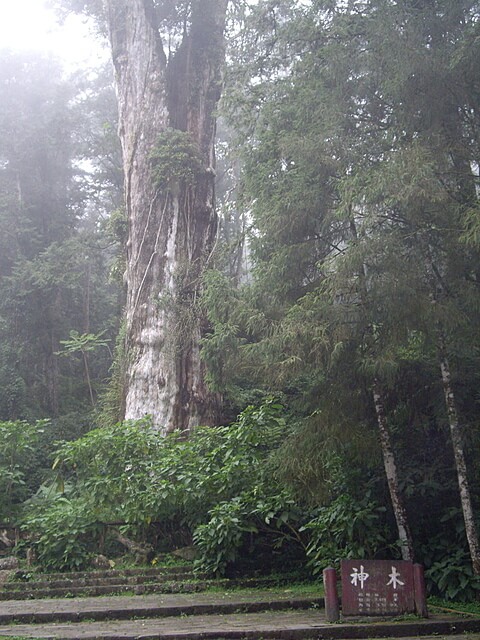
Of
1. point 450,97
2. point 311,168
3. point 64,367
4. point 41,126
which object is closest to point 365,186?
point 311,168

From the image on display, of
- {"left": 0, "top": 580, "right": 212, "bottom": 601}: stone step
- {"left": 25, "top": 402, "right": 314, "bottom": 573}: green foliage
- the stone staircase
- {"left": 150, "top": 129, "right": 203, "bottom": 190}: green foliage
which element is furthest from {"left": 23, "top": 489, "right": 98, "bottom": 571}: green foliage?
{"left": 150, "top": 129, "right": 203, "bottom": 190}: green foliage

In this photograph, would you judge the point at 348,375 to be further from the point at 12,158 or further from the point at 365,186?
the point at 12,158

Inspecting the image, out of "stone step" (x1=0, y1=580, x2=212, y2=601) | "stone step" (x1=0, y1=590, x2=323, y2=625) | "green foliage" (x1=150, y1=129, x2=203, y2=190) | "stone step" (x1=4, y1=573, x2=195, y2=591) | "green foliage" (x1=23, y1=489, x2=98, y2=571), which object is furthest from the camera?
"green foliage" (x1=150, y1=129, x2=203, y2=190)

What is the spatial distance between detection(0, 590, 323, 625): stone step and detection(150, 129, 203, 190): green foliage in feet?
27.7

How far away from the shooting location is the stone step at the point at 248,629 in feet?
20.3

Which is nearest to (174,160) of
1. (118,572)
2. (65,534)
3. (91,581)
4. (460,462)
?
(65,534)

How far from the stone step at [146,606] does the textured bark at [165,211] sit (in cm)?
438

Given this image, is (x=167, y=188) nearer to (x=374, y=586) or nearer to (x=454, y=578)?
(x=454, y=578)

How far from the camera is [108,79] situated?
2708 cm

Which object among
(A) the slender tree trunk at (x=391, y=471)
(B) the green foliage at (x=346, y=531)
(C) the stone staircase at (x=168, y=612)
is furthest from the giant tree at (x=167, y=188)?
(A) the slender tree trunk at (x=391, y=471)

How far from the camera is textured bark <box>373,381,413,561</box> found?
7.77 m

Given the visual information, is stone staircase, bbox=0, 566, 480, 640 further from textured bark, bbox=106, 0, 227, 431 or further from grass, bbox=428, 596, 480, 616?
textured bark, bbox=106, 0, 227, 431

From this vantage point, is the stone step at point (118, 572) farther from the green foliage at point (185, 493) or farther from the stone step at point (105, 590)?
the stone step at point (105, 590)

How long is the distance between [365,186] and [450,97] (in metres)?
1.62
